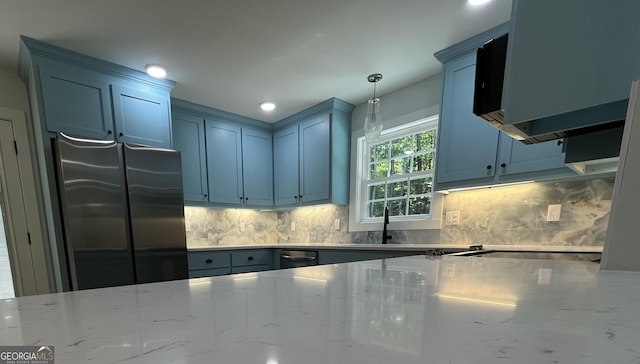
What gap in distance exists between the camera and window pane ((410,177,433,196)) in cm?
259

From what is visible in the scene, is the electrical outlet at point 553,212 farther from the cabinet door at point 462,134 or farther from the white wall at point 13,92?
the white wall at point 13,92

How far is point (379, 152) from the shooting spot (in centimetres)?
306

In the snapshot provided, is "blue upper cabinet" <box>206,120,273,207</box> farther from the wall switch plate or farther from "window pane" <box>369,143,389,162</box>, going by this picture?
the wall switch plate

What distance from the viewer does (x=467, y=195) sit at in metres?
2.26

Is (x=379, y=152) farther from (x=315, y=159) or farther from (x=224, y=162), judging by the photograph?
(x=224, y=162)

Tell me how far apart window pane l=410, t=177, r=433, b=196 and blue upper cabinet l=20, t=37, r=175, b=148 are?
245cm

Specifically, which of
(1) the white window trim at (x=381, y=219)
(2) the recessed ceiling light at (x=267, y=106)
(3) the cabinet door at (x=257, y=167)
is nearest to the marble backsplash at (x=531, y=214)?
(1) the white window trim at (x=381, y=219)

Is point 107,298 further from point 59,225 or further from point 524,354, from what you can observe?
point 59,225

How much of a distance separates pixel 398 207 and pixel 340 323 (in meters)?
2.61

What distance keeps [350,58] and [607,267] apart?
1.99m

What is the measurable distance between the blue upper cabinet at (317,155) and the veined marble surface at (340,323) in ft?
8.16

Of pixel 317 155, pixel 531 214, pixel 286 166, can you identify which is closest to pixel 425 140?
pixel 531 214

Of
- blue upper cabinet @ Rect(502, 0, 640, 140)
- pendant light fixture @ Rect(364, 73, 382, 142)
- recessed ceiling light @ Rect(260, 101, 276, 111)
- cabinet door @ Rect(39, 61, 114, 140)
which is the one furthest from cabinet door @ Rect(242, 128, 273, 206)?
blue upper cabinet @ Rect(502, 0, 640, 140)

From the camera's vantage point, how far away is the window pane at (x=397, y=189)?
2.80 meters
